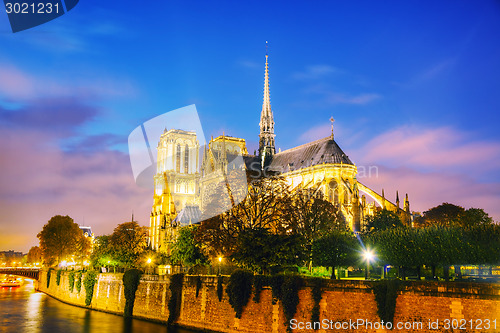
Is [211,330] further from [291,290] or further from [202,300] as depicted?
[291,290]

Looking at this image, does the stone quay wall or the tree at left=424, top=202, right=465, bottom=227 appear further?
the tree at left=424, top=202, right=465, bottom=227

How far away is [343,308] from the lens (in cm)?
2178

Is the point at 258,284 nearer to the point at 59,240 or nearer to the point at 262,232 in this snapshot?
the point at 262,232

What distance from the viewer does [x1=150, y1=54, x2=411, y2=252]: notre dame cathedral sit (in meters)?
58.2

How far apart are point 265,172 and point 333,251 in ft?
130

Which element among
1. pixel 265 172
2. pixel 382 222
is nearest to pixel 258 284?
pixel 382 222

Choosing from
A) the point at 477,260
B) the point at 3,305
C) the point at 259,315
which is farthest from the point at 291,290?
the point at 3,305

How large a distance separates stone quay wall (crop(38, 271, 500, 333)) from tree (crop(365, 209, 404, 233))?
24.7m

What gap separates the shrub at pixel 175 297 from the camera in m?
31.2

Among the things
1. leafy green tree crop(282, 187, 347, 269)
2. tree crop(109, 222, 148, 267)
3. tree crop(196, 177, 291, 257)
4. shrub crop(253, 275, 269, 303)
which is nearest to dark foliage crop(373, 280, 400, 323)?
shrub crop(253, 275, 269, 303)

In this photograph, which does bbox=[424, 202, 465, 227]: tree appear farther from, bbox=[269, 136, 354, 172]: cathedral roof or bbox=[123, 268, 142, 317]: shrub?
bbox=[123, 268, 142, 317]: shrub

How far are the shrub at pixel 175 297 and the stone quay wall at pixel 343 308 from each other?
34cm

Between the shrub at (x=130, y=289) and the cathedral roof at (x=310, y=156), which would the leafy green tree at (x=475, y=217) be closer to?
the cathedral roof at (x=310, y=156)

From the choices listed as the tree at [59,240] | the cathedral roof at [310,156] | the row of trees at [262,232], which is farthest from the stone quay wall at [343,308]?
the tree at [59,240]
